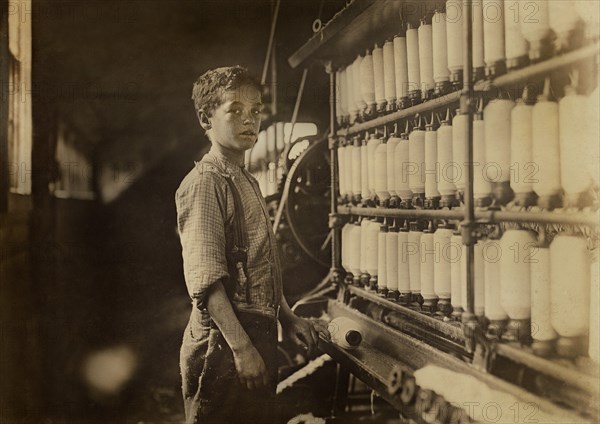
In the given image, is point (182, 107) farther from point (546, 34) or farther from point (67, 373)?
point (546, 34)

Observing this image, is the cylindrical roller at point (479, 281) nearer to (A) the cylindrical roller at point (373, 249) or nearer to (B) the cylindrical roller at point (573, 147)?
(B) the cylindrical roller at point (573, 147)

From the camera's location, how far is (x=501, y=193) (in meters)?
1.47

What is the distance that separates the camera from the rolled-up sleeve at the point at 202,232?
165 cm

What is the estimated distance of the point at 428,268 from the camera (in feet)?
5.64

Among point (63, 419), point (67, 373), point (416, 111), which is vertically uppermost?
point (416, 111)

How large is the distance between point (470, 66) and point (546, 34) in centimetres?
22

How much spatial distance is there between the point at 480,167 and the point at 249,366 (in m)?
0.92

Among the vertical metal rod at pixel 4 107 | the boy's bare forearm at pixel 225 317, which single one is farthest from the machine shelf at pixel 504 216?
the vertical metal rod at pixel 4 107

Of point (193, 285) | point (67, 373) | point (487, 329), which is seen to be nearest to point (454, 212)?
point (487, 329)

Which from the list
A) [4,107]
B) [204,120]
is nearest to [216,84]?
[204,120]

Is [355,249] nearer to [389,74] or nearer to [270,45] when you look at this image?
[389,74]

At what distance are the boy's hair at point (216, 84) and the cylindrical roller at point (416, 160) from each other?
1.79 ft

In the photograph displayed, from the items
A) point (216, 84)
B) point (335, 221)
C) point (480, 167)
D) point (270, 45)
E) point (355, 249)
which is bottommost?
point (355, 249)

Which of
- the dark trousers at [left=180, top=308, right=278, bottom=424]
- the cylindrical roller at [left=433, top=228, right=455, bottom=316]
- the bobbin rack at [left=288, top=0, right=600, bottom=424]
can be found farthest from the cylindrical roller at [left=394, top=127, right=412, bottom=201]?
the dark trousers at [left=180, top=308, right=278, bottom=424]
